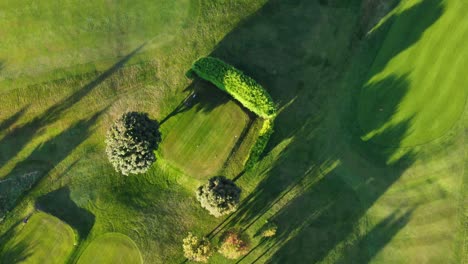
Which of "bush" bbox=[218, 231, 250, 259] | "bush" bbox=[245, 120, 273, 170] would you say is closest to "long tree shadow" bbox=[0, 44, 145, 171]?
"bush" bbox=[245, 120, 273, 170]

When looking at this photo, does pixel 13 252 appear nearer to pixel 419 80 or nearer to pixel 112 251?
pixel 112 251

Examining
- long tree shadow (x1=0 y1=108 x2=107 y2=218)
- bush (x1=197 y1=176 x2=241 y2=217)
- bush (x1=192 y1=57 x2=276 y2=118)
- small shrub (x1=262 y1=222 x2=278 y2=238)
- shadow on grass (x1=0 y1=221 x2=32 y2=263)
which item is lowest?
shadow on grass (x1=0 y1=221 x2=32 y2=263)

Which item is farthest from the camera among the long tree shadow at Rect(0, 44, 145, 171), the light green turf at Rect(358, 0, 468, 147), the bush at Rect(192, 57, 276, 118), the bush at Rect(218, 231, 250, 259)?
the light green turf at Rect(358, 0, 468, 147)

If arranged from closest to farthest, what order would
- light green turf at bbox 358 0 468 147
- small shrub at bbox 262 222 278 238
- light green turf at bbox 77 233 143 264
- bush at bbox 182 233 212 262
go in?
bush at bbox 182 233 212 262, small shrub at bbox 262 222 278 238, light green turf at bbox 77 233 143 264, light green turf at bbox 358 0 468 147

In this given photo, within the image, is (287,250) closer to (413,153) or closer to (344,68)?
(413,153)

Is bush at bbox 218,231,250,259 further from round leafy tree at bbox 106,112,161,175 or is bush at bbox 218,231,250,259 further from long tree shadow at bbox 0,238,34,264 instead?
long tree shadow at bbox 0,238,34,264
